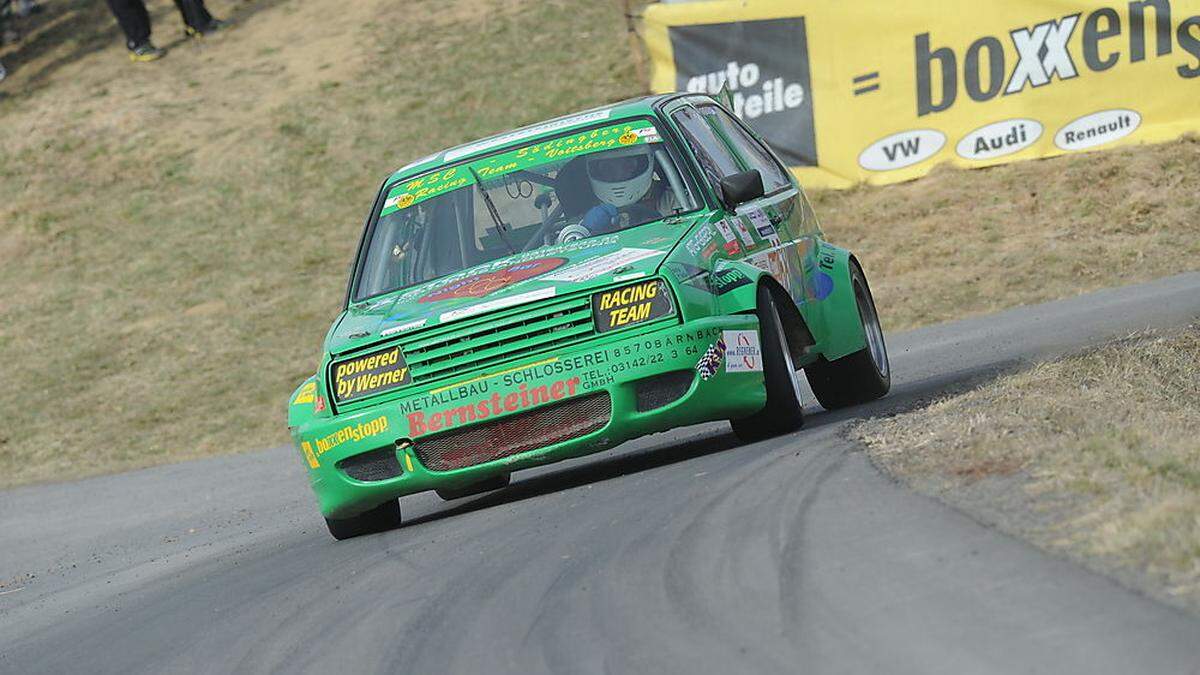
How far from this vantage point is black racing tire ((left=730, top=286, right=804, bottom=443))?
25.7ft

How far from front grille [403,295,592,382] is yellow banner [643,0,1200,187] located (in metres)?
10.4

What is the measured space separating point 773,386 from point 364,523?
5.96 ft

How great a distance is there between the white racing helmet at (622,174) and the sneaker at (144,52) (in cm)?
1900

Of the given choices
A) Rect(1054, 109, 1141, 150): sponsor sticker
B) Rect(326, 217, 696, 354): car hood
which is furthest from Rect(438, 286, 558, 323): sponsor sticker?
Rect(1054, 109, 1141, 150): sponsor sticker

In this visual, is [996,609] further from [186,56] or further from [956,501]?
[186,56]

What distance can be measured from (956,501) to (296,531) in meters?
4.35

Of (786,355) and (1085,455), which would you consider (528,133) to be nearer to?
(786,355)

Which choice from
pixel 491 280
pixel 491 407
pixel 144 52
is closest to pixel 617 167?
pixel 491 280

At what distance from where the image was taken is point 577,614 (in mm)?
5227

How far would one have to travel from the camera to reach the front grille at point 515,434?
297 inches

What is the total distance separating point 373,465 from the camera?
306 inches

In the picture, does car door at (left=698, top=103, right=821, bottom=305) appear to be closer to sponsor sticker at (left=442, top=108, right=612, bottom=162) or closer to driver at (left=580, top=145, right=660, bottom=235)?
driver at (left=580, top=145, right=660, bottom=235)

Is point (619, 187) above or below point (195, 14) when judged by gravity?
above

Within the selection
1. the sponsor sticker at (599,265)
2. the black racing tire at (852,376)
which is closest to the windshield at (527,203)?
the sponsor sticker at (599,265)
